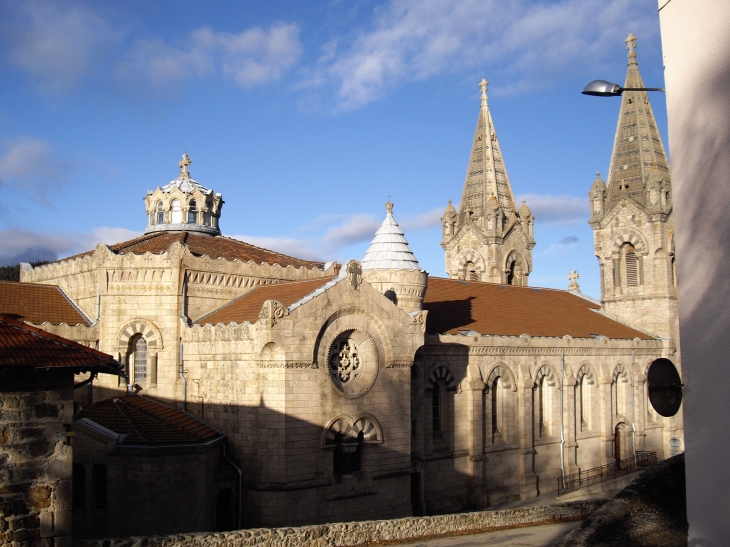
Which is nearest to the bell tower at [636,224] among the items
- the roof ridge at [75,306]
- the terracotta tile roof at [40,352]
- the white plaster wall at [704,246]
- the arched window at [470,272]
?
the arched window at [470,272]

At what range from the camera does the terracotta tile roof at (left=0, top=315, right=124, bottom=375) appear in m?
11.3

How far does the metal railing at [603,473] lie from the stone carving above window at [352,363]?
14529 millimetres

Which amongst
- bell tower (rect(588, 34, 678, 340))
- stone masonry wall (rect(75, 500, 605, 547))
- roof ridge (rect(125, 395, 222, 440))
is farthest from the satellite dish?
bell tower (rect(588, 34, 678, 340))

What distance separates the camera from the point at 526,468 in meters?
32.7

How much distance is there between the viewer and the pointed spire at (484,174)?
4819 centimetres

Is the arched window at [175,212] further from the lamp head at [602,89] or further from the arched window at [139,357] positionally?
the lamp head at [602,89]

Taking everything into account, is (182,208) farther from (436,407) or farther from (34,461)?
(34,461)

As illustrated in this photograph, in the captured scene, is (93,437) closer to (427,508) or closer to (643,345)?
(427,508)

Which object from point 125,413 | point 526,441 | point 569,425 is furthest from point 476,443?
point 125,413

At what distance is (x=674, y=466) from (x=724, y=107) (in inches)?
363

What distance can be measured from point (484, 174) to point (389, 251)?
71.6 feet

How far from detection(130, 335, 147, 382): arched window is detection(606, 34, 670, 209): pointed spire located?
102 ft

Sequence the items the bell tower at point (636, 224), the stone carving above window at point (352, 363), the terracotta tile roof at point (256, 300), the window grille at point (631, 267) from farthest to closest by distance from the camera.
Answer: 1. the window grille at point (631, 267)
2. the bell tower at point (636, 224)
3. the terracotta tile roof at point (256, 300)
4. the stone carving above window at point (352, 363)

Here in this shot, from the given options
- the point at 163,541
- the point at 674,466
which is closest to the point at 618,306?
the point at 674,466
